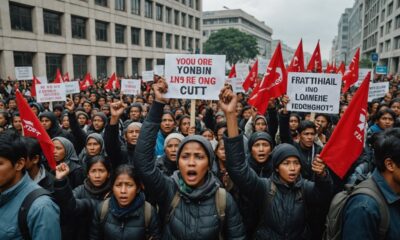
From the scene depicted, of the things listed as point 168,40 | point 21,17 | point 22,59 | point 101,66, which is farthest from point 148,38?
point 22,59

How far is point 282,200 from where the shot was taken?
2613 millimetres

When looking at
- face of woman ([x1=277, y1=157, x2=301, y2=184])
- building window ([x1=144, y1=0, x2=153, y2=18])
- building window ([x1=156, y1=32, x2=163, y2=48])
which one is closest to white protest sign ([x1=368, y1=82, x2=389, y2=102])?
face of woman ([x1=277, y1=157, x2=301, y2=184])

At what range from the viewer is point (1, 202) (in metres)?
1.95

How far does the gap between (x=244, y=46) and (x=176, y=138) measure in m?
63.0

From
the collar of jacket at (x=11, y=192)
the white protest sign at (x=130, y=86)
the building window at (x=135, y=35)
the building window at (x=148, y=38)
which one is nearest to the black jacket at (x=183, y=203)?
the collar of jacket at (x=11, y=192)

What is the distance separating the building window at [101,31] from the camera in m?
29.4

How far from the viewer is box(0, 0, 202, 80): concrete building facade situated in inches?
838

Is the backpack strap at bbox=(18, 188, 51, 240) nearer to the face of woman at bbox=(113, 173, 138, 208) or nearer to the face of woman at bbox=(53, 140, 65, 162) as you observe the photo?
the face of woman at bbox=(113, 173, 138, 208)

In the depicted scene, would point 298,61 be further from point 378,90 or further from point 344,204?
point 344,204

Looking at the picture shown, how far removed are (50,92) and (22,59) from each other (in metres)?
17.8

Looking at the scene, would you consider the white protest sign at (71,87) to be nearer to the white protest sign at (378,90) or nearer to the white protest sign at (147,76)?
the white protest sign at (147,76)

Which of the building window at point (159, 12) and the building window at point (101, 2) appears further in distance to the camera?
the building window at point (159, 12)

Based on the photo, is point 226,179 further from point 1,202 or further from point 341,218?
point 1,202

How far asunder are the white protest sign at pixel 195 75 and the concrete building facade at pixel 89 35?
21043 mm
